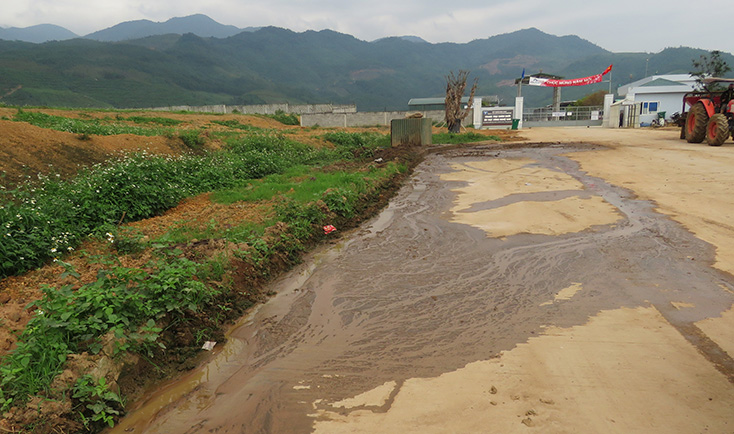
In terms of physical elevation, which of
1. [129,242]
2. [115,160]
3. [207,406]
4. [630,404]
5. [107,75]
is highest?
[107,75]

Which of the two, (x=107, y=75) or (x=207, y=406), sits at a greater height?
(x=107, y=75)

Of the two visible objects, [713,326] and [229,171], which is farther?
[229,171]

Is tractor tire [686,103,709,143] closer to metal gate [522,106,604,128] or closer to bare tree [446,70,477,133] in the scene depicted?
bare tree [446,70,477,133]

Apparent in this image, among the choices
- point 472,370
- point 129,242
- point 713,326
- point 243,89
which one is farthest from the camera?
point 243,89

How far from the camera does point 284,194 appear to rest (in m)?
8.91

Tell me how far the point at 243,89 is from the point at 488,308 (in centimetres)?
11375

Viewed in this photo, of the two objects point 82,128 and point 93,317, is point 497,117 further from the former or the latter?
point 93,317

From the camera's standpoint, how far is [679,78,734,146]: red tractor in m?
15.3

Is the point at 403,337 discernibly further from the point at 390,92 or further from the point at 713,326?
the point at 390,92

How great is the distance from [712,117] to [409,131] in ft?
36.9

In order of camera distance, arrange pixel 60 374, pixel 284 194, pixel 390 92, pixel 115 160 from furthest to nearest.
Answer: pixel 390 92
pixel 115 160
pixel 284 194
pixel 60 374

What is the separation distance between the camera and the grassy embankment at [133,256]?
3.11 metres

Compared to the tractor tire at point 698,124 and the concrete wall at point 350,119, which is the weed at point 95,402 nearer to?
the tractor tire at point 698,124

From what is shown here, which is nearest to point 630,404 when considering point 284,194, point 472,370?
point 472,370
